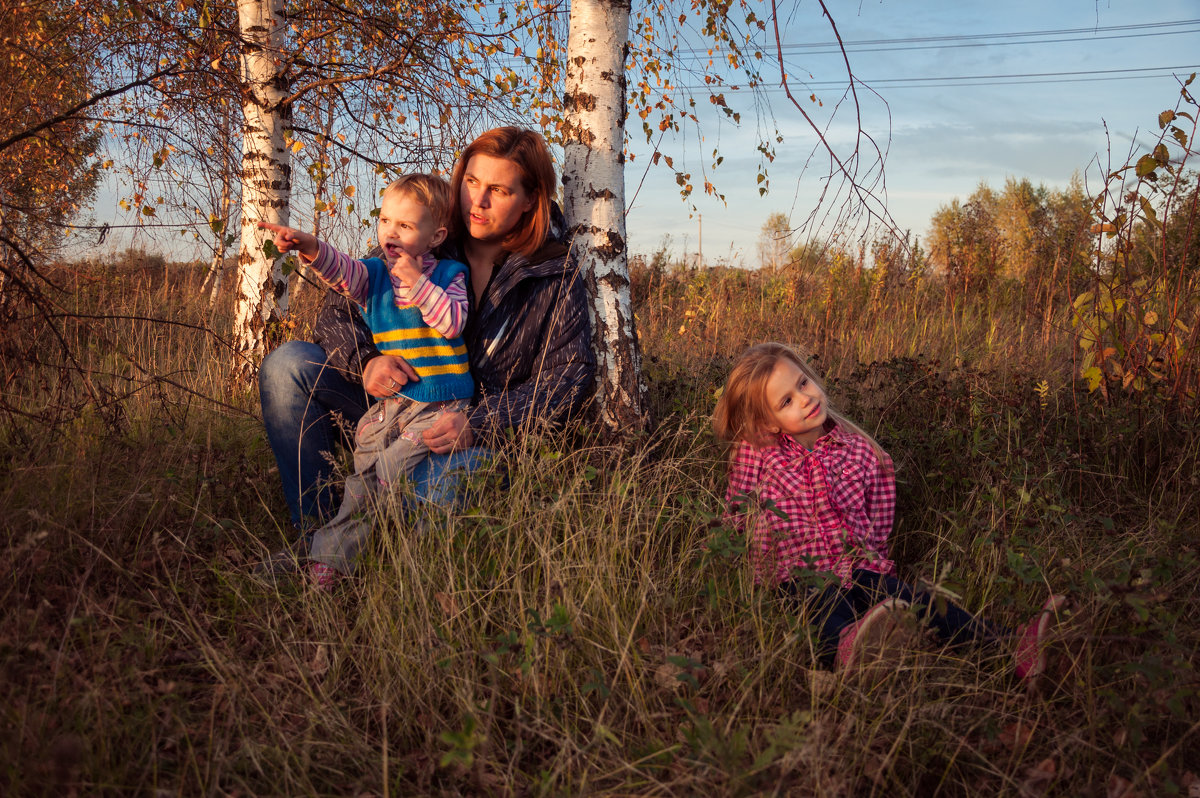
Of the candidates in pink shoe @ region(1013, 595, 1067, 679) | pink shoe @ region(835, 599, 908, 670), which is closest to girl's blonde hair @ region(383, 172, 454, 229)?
pink shoe @ region(835, 599, 908, 670)

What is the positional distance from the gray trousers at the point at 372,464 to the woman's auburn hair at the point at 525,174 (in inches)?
28.9

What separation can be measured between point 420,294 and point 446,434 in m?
0.51

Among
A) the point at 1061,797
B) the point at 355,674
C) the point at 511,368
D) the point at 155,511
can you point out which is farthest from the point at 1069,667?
the point at 155,511

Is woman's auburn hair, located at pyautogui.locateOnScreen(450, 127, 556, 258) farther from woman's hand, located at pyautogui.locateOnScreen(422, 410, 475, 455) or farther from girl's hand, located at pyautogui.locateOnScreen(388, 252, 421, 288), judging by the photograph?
woman's hand, located at pyautogui.locateOnScreen(422, 410, 475, 455)

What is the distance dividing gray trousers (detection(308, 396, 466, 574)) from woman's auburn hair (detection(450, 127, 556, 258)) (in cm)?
73

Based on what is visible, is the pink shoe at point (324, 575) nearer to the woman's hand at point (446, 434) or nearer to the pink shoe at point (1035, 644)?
the woman's hand at point (446, 434)

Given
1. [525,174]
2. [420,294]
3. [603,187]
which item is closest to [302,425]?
[420,294]

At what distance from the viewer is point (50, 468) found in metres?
2.39

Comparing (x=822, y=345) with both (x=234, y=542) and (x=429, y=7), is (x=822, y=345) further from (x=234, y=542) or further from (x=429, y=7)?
(x=234, y=542)

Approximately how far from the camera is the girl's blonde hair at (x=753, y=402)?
9.08ft

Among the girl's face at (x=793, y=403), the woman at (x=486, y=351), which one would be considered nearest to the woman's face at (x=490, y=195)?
the woman at (x=486, y=351)

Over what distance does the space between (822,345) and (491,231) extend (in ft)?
11.8

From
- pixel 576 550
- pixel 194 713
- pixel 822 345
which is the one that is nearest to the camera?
pixel 194 713

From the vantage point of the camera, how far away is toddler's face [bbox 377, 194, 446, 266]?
9.07ft
